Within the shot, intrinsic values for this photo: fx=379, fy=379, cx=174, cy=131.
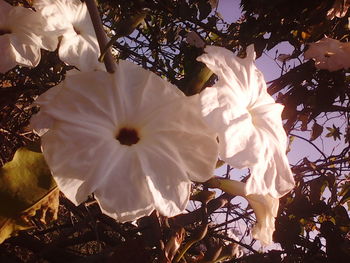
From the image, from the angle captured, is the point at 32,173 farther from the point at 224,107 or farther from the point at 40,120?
the point at 224,107

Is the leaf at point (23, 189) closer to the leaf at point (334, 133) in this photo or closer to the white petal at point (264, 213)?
the white petal at point (264, 213)

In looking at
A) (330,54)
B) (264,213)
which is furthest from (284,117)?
(264,213)

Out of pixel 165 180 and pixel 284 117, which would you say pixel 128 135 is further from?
pixel 284 117

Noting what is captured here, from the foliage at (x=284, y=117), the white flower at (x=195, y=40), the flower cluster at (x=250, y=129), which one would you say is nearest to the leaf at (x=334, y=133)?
the foliage at (x=284, y=117)

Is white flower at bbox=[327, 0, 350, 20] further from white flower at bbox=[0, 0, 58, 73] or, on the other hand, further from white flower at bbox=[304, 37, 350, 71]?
white flower at bbox=[0, 0, 58, 73]

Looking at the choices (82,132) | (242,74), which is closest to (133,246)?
(82,132)

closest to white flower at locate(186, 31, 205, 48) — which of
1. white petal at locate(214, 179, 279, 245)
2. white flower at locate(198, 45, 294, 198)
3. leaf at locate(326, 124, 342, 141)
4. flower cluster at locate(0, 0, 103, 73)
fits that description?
flower cluster at locate(0, 0, 103, 73)
